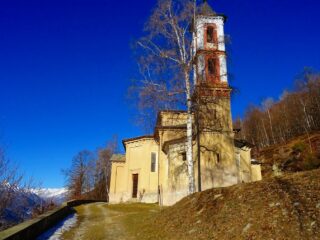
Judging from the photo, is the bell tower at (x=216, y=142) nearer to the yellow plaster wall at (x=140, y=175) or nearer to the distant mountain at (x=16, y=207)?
the yellow plaster wall at (x=140, y=175)

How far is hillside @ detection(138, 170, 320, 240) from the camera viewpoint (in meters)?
5.71

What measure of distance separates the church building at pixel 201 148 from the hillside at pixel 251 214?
21.7 ft

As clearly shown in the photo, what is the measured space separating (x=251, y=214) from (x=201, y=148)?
1349 centimetres

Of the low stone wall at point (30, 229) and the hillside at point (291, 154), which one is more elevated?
the hillside at point (291, 154)

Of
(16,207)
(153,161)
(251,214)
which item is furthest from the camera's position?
(153,161)

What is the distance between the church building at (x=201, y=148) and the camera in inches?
631

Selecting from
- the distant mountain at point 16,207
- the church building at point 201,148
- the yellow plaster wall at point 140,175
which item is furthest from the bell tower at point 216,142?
the distant mountain at point 16,207

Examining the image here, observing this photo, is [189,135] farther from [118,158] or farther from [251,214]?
[118,158]

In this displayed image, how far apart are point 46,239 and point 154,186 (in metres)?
19.6

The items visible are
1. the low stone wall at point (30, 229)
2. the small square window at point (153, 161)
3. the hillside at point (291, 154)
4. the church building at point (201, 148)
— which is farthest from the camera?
the hillside at point (291, 154)

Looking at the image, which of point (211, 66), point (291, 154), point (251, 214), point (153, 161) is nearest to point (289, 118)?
point (291, 154)

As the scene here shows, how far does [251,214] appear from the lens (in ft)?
22.5

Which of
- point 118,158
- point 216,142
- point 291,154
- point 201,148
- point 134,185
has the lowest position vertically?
point 134,185

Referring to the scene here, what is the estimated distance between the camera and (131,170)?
30141 millimetres
